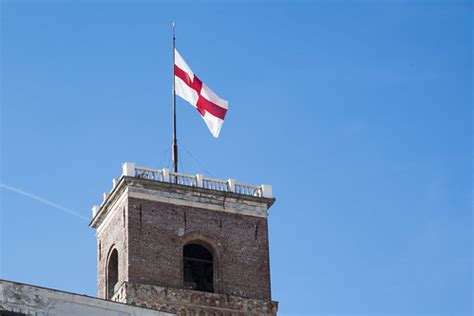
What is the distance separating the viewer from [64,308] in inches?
2127

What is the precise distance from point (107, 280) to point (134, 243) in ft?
12.2

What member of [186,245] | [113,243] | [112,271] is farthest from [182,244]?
[112,271]

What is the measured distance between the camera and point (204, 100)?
269 feet

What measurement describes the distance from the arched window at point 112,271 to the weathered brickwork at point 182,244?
36 centimetres

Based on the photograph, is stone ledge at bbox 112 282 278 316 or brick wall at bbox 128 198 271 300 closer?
stone ledge at bbox 112 282 278 316

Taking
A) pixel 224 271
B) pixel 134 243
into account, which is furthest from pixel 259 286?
pixel 134 243

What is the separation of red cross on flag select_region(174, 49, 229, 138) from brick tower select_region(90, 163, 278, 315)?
12.9 ft

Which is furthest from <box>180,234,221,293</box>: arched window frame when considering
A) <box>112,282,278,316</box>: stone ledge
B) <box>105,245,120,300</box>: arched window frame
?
<box>105,245,120,300</box>: arched window frame

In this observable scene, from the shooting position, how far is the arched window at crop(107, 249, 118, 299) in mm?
78150

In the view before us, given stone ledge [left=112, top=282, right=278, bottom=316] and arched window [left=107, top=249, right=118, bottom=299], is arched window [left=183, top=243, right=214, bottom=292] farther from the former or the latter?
arched window [left=107, top=249, right=118, bottom=299]

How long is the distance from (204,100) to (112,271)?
34.1 feet

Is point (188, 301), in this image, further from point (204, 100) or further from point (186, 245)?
point (204, 100)

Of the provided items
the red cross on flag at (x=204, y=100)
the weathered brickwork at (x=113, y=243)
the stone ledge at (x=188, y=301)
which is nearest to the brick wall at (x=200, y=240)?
the stone ledge at (x=188, y=301)

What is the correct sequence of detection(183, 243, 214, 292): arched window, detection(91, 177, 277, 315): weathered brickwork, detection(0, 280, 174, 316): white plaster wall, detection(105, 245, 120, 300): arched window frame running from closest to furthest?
detection(0, 280, 174, 316): white plaster wall → detection(91, 177, 277, 315): weathered brickwork → detection(105, 245, 120, 300): arched window frame → detection(183, 243, 214, 292): arched window
